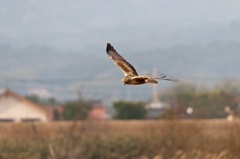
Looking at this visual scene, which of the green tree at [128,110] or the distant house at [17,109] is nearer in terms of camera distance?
the green tree at [128,110]

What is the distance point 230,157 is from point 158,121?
9141 mm

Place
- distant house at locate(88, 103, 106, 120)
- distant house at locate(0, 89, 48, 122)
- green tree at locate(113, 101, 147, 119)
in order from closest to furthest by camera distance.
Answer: distant house at locate(88, 103, 106, 120) → green tree at locate(113, 101, 147, 119) → distant house at locate(0, 89, 48, 122)

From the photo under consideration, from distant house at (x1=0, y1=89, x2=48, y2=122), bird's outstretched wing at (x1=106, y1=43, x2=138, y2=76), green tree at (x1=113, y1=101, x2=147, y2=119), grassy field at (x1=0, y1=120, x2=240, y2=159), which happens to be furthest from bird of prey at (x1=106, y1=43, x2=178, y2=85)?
distant house at (x1=0, y1=89, x2=48, y2=122)

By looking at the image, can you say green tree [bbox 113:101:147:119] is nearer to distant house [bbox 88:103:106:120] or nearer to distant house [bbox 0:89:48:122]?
distant house [bbox 88:103:106:120]

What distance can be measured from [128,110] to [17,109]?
10292mm

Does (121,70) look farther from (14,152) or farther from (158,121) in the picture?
(158,121)

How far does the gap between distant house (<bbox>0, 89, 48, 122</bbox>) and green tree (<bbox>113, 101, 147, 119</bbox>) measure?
6.78 metres

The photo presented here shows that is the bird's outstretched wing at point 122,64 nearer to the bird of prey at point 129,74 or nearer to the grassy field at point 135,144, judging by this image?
the bird of prey at point 129,74

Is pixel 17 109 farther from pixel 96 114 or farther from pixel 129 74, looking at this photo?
pixel 129 74

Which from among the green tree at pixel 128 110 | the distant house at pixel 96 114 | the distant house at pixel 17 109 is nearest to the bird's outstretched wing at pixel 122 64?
the distant house at pixel 96 114

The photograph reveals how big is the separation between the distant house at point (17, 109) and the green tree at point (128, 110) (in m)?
6.78

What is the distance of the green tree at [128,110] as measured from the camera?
79.9 m

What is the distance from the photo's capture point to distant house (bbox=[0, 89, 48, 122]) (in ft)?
269

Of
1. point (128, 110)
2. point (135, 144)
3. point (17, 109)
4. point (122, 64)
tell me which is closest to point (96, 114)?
point (128, 110)
